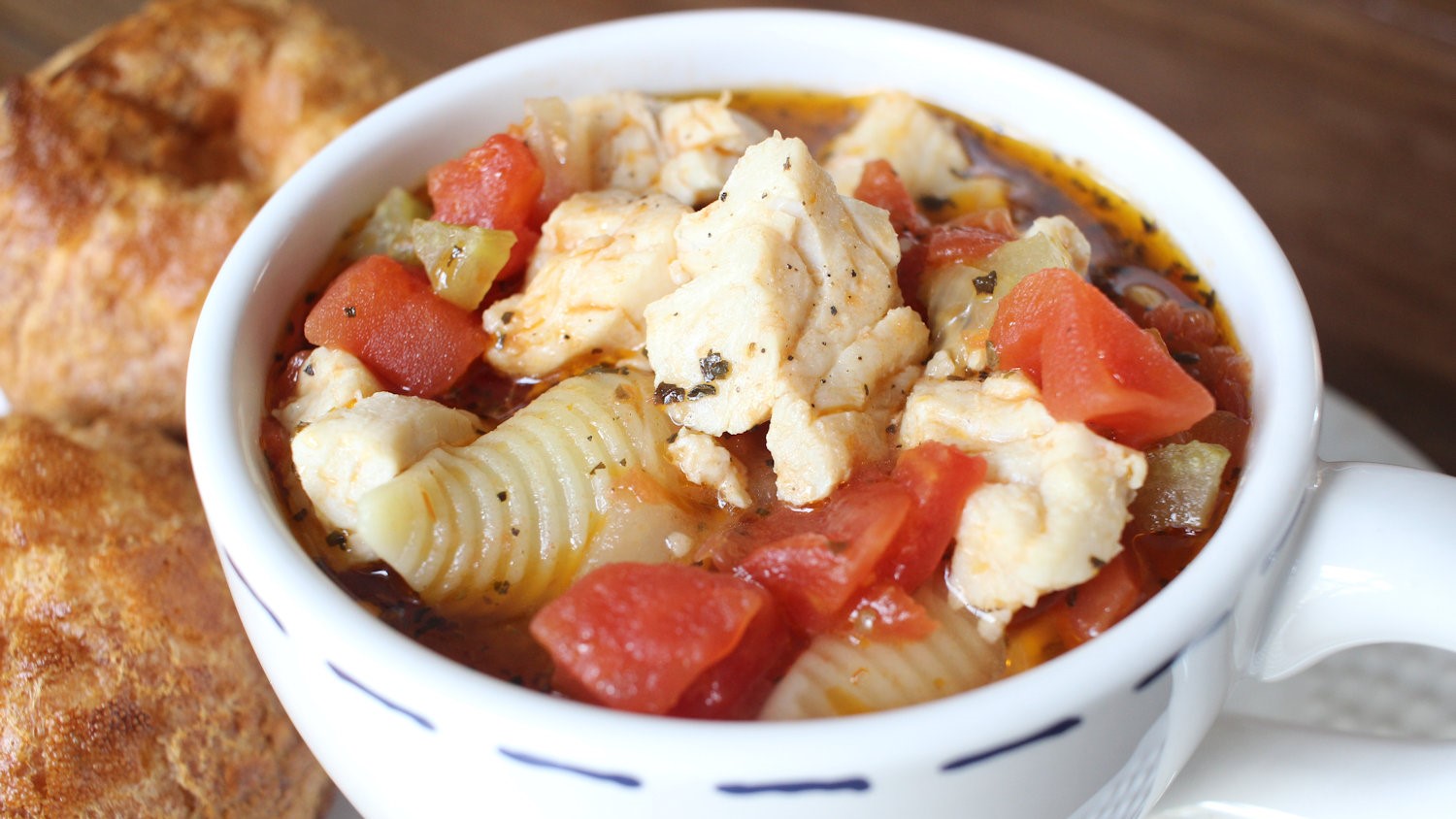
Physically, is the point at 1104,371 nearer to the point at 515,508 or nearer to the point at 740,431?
the point at 740,431

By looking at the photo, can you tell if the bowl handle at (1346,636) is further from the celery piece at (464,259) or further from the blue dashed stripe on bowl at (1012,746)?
the celery piece at (464,259)

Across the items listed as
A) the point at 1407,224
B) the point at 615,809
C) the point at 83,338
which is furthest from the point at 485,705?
the point at 1407,224

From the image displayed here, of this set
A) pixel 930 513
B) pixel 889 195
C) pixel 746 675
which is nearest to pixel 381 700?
pixel 746 675

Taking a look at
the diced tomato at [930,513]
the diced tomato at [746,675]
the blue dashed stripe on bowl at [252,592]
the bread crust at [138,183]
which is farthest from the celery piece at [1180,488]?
the bread crust at [138,183]

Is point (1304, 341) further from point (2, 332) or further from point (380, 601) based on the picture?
point (2, 332)

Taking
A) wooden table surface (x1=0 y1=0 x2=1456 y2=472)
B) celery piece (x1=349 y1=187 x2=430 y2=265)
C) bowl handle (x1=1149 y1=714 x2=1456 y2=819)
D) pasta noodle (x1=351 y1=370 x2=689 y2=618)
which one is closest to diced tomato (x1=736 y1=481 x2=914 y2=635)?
pasta noodle (x1=351 y1=370 x2=689 y2=618)

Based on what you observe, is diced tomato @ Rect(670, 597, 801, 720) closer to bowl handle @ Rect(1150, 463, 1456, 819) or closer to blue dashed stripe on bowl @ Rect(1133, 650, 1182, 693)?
blue dashed stripe on bowl @ Rect(1133, 650, 1182, 693)
